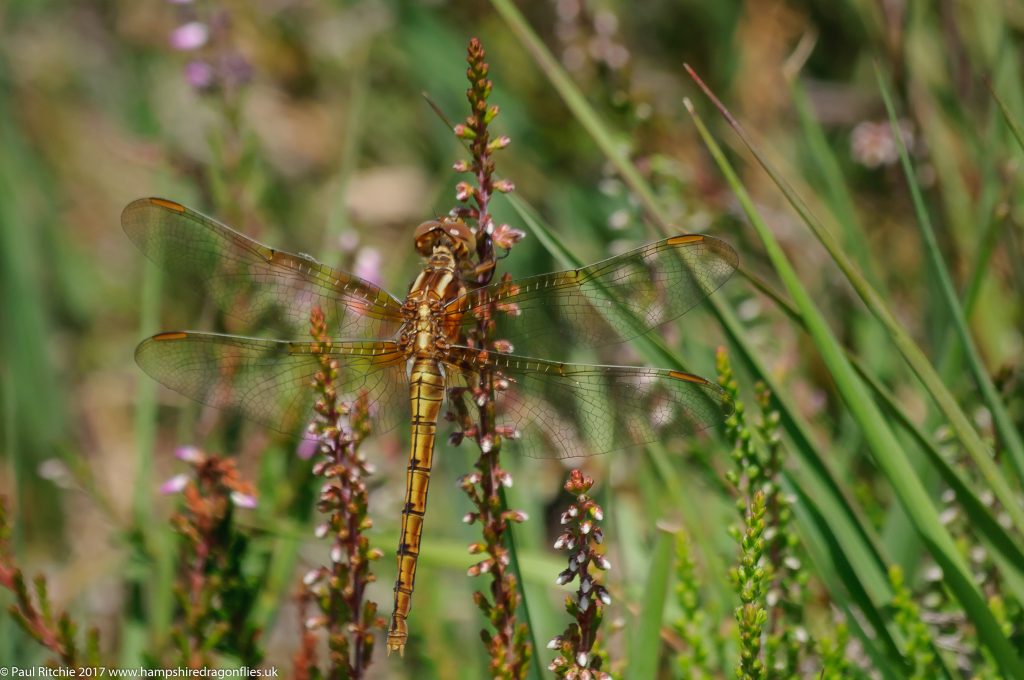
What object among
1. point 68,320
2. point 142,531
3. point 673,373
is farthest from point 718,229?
point 68,320

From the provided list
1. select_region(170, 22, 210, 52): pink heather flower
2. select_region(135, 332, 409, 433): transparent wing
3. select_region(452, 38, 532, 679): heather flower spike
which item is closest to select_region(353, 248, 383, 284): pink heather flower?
select_region(135, 332, 409, 433): transparent wing

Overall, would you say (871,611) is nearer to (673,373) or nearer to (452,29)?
(673,373)

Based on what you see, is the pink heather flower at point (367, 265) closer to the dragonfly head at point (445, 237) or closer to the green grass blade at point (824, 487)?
the dragonfly head at point (445, 237)

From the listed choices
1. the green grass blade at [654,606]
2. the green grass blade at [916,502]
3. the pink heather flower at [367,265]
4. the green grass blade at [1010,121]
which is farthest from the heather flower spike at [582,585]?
the pink heather flower at [367,265]

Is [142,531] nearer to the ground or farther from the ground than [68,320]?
nearer to the ground

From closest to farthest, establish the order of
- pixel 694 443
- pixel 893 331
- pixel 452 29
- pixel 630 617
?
pixel 893 331
pixel 630 617
pixel 694 443
pixel 452 29

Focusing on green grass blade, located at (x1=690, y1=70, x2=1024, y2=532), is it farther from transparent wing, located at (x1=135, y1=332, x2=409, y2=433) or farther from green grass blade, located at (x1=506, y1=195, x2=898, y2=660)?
transparent wing, located at (x1=135, y1=332, x2=409, y2=433)

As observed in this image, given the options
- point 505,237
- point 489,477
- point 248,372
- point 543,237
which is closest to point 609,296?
point 543,237

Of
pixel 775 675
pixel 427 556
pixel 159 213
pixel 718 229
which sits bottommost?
pixel 775 675
